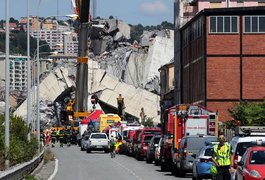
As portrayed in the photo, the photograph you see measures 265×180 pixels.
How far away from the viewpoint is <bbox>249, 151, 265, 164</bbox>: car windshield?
24.0m

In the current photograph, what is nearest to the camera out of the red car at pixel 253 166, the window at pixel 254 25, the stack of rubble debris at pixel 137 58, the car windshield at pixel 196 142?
the red car at pixel 253 166

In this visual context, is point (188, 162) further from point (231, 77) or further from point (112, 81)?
point (112, 81)

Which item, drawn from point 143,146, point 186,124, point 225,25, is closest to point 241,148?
point 186,124

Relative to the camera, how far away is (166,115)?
49562mm

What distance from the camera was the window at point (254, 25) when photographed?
9225 centimetres

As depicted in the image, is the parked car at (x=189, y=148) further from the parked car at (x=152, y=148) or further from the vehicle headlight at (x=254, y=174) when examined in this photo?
the parked car at (x=152, y=148)

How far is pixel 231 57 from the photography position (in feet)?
A: 302

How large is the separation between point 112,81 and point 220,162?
14302 cm

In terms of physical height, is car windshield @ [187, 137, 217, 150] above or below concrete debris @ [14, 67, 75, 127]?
below

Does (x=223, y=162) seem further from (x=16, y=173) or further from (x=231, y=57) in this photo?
(x=231, y=57)

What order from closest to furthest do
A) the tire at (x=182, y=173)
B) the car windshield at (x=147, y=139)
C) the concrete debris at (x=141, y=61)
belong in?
1. the tire at (x=182, y=173)
2. the car windshield at (x=147, y=139)
3. the concrete debris at (x=141, y=61)

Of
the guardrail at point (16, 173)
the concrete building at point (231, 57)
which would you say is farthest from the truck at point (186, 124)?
the concrete building at point (231, 57)

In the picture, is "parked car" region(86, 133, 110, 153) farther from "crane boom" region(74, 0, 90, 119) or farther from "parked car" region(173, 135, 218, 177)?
"parked car" region(173, 135, 218, 177)

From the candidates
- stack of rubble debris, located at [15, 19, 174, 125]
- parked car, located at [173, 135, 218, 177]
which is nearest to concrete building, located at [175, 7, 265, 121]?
parked car, located at [173, 135, 218, 177]
